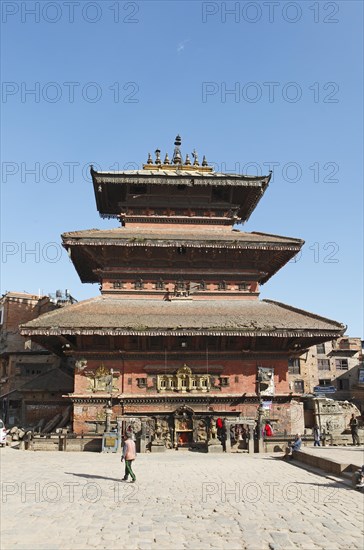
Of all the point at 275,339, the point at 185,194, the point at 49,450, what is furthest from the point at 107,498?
the point at 185,194

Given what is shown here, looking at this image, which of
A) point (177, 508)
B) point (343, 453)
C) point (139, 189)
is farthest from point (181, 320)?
point (177, 508)

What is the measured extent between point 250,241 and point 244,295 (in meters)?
3.12

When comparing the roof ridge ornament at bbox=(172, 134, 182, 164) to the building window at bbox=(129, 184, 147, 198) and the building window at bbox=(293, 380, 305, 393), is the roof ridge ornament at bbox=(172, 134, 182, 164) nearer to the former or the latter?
the building window at bbox=(129, 184, 147, 198)

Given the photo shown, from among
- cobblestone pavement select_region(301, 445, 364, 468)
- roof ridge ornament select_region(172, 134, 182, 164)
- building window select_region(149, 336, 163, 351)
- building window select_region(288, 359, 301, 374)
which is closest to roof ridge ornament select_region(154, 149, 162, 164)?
roof ridge ornament select_region(172, 134, 182, 164)

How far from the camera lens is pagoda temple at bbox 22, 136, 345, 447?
870 inches

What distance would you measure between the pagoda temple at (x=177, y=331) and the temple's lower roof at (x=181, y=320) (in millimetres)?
52

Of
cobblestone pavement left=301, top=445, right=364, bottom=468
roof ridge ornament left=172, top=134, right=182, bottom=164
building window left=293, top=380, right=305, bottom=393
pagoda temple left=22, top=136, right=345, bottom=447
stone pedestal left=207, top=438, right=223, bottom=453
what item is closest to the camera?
cobblestone pavement left=301, top=445, right=364, bottom=468

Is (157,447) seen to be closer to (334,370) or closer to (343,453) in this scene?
(343,453)

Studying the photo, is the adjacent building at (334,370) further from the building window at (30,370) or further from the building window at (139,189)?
the building window at (139,189)

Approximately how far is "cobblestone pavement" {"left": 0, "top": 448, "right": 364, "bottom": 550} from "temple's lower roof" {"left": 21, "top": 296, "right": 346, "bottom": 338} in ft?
21.9

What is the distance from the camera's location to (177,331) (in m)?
21.6

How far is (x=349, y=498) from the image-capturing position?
1117cm

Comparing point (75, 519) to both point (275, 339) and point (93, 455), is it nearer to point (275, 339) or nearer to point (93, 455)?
point (93, 455)

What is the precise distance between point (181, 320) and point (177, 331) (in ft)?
4.62
